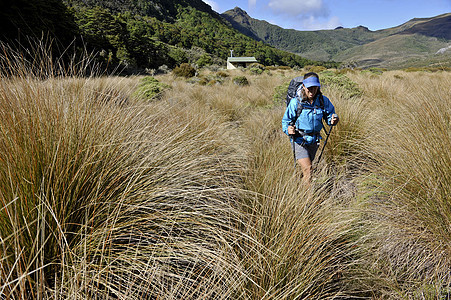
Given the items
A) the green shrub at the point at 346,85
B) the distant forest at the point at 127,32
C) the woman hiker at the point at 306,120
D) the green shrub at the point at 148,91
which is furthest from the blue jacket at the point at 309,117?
the green shrub at the point at 346,85

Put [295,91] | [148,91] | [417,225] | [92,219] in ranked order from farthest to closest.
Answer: [148,91], [295,91], [417,225], [92,219]

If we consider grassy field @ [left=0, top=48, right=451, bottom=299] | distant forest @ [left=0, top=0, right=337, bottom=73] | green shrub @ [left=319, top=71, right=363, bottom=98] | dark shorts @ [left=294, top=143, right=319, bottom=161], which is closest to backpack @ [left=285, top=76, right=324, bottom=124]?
dark shorts @ [left=294, top=143, right=319, bottom=161]

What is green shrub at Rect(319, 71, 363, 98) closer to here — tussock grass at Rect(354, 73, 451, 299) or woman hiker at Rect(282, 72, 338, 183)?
woman hiker at Rect(282, 72, 338, 183)

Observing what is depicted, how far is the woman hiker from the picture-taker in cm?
261

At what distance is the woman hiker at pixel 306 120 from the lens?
2609mm

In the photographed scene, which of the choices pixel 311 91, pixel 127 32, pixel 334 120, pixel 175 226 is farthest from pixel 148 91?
pixel 127 32

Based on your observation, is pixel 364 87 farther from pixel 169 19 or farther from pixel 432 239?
pixel 169 19

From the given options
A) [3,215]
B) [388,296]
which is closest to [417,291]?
[388,296]

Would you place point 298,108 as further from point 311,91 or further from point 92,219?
point 92,219

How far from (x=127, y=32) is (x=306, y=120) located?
37557 millimetres

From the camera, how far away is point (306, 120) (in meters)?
2.66

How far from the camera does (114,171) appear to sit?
1.48 meters

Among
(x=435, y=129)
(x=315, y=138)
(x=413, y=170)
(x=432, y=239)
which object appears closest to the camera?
(x=432, y=239)

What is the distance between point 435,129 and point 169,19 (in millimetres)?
104804
